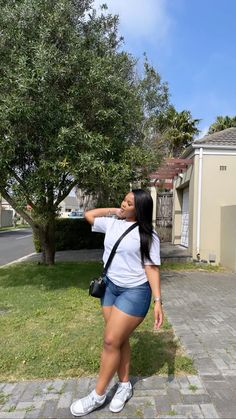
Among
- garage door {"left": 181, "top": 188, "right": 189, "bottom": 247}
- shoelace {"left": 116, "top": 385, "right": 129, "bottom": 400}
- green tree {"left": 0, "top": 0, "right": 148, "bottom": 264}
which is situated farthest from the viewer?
garage door {"left": 181, "top": 188, "right": 189, "bottom": 247}

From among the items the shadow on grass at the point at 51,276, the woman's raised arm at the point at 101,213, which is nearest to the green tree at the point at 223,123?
the shadow on grass at the point at 51,276

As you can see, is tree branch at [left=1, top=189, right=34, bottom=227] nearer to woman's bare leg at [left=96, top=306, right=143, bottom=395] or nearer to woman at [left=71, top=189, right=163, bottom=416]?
woman at [left=71, top=189, right=163, bottom=416]

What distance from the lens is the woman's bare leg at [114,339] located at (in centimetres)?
323

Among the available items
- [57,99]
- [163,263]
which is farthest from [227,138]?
[57,99]

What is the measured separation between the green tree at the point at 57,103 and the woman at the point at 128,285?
3.87 meters

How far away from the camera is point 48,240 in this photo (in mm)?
10992

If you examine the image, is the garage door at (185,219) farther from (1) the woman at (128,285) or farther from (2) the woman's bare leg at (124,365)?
(1) the woman at (128,285)

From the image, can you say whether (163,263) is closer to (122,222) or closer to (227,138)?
(227,138)

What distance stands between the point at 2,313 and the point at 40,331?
1282 mm

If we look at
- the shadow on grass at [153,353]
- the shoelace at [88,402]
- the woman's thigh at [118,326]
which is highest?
the woman's thigh at [118,326]

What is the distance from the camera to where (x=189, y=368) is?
4277 mm

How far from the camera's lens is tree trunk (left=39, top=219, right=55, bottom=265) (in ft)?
34.9

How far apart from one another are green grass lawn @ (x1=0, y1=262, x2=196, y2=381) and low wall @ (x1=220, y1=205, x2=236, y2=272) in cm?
546

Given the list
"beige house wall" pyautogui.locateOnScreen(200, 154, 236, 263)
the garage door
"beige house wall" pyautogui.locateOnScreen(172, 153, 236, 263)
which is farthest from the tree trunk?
the garage door
